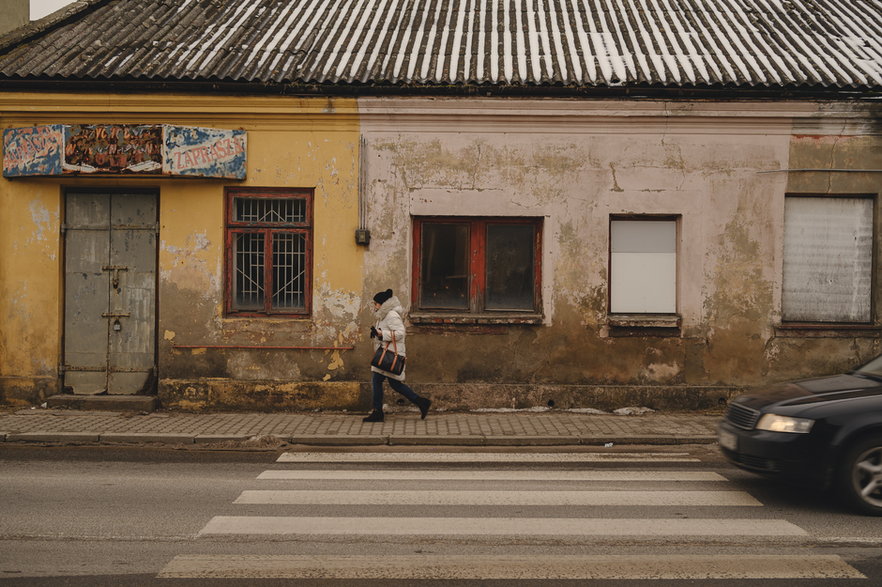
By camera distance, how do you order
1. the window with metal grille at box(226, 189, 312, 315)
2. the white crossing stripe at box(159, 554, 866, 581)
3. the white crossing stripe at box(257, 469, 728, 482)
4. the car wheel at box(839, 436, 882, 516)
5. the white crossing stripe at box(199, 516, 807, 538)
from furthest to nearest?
the window with metal grille at box(226, 189, 312, 315) → the white crossing stripe at box(257, 469, 728, 482) → the car wheel at box(839, 436, 882, 516) → the white crossing stripe at box(199, 516, 807, 538) → the white crossing stripe at box(159, 554, 866, 581)

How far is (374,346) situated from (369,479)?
13.6 feet

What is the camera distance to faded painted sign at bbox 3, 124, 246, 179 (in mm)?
11703

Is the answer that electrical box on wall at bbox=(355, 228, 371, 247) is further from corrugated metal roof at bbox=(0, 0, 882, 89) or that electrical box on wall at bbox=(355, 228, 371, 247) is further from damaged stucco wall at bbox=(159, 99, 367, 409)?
corrugated metal roof at bbox=(0, 0, 882, 89)

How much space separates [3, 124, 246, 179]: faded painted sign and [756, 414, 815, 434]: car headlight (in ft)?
27.3

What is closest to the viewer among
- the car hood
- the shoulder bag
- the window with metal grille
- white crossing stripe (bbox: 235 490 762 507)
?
the car hood

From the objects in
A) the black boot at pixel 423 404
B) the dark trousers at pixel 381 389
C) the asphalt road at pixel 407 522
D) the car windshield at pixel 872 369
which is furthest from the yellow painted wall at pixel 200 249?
the car windshield at pixel 872 369

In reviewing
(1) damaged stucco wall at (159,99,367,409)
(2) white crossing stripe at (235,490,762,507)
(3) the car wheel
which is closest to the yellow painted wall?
(1) damaged stucco wall at (159,99,367,409)

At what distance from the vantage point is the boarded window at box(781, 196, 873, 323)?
471 inches

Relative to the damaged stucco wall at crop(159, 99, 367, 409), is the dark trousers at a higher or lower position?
lower

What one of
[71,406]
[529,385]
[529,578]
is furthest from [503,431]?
[71,406]

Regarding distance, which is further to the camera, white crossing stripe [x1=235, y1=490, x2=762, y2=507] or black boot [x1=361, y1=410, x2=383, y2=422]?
black boot [x1=361, y1=410, x2=383, y2=422]

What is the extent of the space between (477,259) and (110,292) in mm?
5791

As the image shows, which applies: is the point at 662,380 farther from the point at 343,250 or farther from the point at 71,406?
the point at 71,406

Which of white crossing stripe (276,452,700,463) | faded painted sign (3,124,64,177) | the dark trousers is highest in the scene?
faded painted sign (3,124,64,177)
